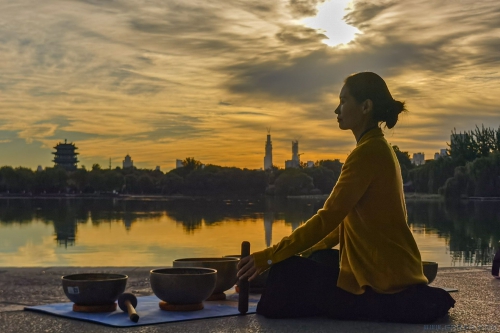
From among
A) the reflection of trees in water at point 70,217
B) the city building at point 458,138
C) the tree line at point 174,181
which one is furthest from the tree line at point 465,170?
the reflection of trees in water at point 70,217

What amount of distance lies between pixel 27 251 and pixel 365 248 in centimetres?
2408

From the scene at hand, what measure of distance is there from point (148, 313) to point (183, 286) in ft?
0.86

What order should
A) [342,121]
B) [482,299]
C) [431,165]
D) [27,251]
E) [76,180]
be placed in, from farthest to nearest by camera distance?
[76,180], [431,165], [27,251], [482,299], [342,121]

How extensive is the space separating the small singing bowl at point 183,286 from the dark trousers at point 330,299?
0.35 metres

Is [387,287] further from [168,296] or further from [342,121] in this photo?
[168,296]

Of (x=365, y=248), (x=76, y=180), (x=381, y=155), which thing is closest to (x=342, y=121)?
(x=381, y=155)

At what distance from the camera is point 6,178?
141 m

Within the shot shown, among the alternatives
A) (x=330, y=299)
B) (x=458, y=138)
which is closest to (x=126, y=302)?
(x=330, y=299)

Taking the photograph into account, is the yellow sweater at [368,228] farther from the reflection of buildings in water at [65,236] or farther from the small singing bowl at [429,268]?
the reflection of buildings in water at [65,236]

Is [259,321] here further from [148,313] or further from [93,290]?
[93,290]

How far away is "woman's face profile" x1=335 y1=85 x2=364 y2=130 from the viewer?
4398mm

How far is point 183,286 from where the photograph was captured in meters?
4.56

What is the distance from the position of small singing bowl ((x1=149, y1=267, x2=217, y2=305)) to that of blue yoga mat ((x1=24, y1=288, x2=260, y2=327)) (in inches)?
3.4

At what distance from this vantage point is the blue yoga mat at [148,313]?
434 cm
